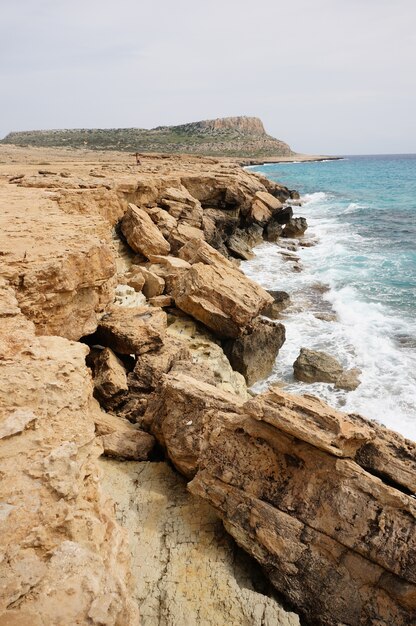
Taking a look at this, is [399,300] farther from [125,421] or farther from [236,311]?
[125,421]

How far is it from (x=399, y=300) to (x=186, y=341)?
1129cm

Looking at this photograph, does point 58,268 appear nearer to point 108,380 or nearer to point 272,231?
point 108,380

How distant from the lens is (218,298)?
11016 millimetres

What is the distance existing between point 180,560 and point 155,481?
1313 mm

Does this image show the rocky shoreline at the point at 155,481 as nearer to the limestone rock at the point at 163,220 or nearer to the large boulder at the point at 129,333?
the large boulder at the point at 129,333

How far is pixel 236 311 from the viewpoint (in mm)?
10883

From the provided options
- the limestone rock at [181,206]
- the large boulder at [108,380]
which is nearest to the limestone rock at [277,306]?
the limestone rock at [181,206]

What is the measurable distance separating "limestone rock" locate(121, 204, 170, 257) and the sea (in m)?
5.33

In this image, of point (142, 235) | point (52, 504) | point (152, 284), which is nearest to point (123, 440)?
point (52, 504)

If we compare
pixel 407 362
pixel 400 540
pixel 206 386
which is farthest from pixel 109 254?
pixel 407 362

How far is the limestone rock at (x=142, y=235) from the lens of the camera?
13891mm

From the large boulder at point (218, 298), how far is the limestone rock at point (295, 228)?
18.5m

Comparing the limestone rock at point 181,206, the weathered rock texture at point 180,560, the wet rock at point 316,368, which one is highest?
→ the limestone rock at point 181,206

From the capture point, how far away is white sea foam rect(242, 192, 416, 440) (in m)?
10.8
